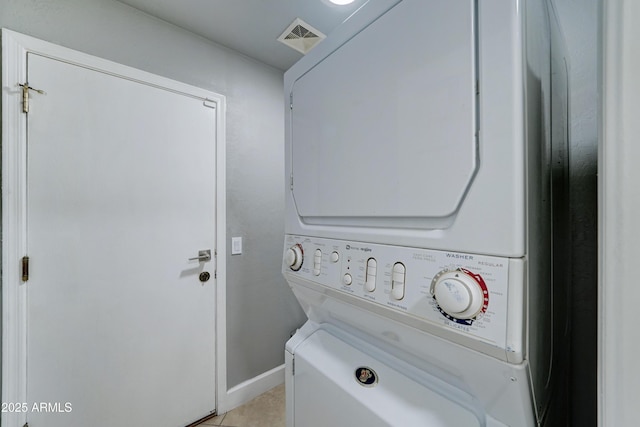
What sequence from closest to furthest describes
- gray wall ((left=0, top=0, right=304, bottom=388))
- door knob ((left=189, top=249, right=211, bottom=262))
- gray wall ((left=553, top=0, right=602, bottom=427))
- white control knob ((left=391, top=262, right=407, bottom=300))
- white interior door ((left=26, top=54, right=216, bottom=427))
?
white control knob ((left=391, top=262, right=407, bottom=300)) < gray wall ((left=553, top=0, right=602, bottom=427)) < white interior door ((left=26, top=54, right=216, bottom=427)) < gray wall ((left=0, top=0, right=304, bottom=388)) < door knob ((left=189, top=249, right=211, bottom=262))

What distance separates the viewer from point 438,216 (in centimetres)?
56

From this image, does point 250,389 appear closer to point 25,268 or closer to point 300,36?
point 25,268

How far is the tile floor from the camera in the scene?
180cm

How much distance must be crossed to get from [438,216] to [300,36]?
5.83 ft

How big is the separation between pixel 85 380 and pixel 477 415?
193 cm

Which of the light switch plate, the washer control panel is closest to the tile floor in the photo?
the light switch plate

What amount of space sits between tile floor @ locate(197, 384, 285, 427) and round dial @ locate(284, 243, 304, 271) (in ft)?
5.05

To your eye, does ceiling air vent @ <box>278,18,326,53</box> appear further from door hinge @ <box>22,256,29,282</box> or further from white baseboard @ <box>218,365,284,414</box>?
white baseboard @ <box>218,365,284,414</box>

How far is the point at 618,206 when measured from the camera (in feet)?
1.04

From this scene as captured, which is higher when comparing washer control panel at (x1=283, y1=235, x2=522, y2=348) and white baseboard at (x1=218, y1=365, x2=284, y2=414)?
washer control panel at (x1=283, y1=235, x2=522, y2=348)

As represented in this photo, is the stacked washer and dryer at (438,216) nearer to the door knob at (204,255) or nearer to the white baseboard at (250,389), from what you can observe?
the door knob at (204,255)

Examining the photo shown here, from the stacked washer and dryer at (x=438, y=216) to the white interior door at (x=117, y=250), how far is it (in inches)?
47.3

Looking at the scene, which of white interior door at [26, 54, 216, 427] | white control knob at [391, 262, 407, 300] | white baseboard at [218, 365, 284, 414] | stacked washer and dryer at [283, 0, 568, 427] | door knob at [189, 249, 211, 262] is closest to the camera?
stacked washer and dryer at [283, 0, 568, 427]

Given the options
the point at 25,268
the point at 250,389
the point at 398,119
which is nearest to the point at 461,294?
the point at 398,119
